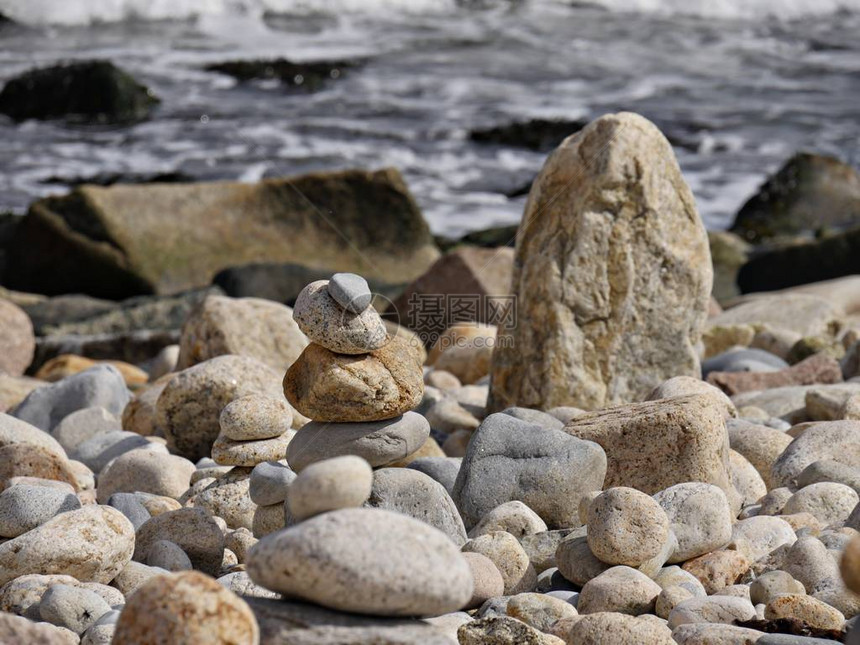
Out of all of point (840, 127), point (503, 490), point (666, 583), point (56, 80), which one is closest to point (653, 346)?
point (503, 490)

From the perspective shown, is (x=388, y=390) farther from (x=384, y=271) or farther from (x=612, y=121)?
(x=384, y=271)

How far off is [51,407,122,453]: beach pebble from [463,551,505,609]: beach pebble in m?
2.69

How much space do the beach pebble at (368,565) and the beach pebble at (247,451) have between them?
187 cm

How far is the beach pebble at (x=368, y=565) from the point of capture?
218 cm

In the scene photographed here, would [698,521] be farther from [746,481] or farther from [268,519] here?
[268,519]

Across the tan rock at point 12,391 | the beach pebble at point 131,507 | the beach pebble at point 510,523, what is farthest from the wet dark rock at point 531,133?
the beach pebble at point 131,507

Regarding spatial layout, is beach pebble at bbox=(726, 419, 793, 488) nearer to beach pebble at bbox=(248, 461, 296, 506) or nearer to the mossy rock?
beach pebble at bbox=(248, 461, 296, 506)

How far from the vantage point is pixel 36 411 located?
18.6 feet

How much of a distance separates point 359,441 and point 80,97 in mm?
14204

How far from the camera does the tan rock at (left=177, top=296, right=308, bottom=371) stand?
6.07 m

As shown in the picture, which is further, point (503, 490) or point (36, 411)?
point (36, 411)

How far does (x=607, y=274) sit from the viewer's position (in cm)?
537

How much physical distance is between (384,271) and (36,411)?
5.26m

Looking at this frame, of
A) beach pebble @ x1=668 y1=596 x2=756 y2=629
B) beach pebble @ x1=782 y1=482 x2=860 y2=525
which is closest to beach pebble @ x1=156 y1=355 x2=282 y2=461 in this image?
beach pebble @ x1=782 y1=482 x2=860 y2=525
